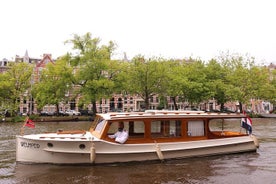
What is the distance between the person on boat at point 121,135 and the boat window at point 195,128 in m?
3.39

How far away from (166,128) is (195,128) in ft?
5.42

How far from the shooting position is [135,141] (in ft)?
46.4

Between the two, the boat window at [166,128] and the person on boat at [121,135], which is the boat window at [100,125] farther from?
the boat window at [166,128]

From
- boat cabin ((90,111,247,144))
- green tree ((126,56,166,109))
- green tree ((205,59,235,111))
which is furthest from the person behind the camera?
green tree ((205,59,235,111))

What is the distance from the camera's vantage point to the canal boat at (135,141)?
13.4m

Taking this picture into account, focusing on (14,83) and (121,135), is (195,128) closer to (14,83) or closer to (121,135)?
(121,135)

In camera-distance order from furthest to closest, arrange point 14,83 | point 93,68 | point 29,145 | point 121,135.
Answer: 1. point 14,83
2. point 93,68
3. point 121,135
4. point 29,145

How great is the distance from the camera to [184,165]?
555 inches

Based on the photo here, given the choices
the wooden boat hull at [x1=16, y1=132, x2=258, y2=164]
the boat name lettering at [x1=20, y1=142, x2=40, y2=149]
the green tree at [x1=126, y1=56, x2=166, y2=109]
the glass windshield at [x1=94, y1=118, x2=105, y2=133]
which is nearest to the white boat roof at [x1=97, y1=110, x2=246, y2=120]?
the glass windshield at [x1=94, y1=118, x2=105, y2=133]

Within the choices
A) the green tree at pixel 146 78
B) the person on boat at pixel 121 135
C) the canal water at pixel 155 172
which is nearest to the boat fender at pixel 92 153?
the canal water at pixel 155 172

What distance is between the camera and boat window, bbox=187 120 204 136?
15453 millimetres

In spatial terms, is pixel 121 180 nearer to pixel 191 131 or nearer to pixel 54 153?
pixel 54 153

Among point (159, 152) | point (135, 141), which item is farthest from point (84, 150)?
point (159, 152)

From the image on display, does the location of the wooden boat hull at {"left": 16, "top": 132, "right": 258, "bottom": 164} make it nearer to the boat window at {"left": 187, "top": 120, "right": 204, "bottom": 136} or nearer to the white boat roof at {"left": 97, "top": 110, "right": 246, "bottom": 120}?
the boat window at {"left": 187, "top": 120, "right": 204, "bottom": 136}
